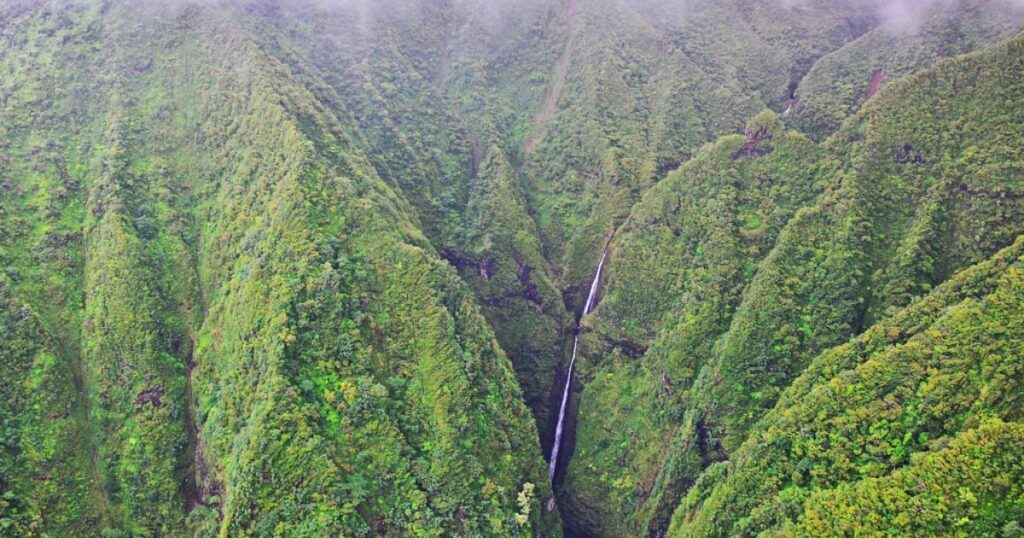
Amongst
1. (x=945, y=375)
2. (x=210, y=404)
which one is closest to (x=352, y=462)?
(x=210, y=404)

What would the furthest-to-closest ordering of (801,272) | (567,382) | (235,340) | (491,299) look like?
(491,299) < (567,382) < (801,272) < (235,340)

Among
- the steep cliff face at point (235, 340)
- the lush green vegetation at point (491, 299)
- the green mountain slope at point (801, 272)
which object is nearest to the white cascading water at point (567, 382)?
the lush green vegetation at point (491, 299)

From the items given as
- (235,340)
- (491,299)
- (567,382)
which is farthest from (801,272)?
(235,340)

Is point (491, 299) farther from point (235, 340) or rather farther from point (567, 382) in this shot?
point (235, 340)

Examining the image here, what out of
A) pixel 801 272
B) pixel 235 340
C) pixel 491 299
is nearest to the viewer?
pixel 235 340

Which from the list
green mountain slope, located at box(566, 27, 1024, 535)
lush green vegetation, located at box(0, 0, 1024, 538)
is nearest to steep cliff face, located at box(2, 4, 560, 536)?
lush green vegetation, located at box(0, 0, 1024, 538)

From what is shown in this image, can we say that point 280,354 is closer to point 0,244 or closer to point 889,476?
point 0,244

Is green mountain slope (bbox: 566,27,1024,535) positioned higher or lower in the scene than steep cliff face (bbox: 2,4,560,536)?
higher

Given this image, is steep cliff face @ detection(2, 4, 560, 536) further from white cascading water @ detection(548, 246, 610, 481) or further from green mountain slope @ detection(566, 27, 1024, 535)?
green mountain slope @ detection(566, 27, 1024, 535)
